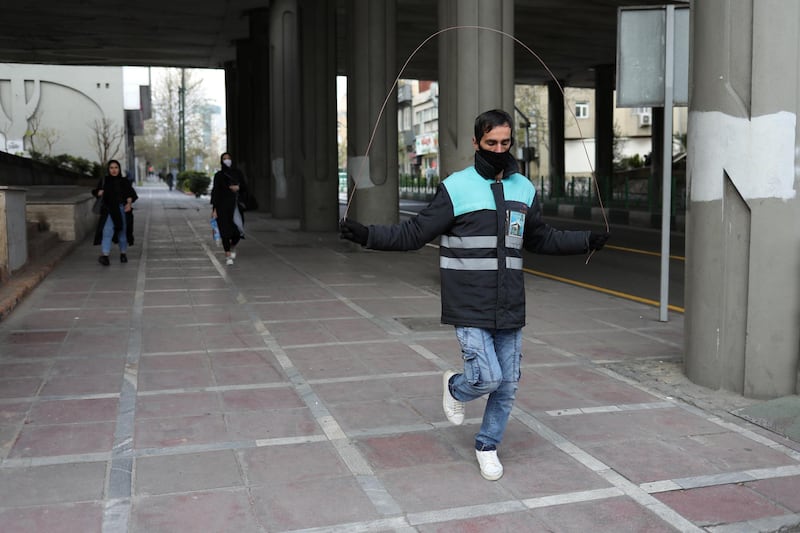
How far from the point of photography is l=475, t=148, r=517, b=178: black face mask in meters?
4.55

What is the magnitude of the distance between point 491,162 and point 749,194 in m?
2.62

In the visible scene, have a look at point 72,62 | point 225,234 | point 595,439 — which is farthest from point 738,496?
point 72,62

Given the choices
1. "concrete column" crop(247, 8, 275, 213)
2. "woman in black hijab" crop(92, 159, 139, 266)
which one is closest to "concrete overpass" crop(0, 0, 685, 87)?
"concrete column" crop(247, 8, 275, 213)

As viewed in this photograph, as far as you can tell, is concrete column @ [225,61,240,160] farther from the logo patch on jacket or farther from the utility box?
the logo patch on jacket

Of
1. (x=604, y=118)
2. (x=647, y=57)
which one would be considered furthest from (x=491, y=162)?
(x=604, y=118)

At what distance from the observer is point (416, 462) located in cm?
493

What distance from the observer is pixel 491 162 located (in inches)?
179

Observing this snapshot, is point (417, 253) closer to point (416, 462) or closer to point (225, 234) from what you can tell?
point (225, 234)

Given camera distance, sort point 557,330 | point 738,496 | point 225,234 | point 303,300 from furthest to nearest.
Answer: point 225,234 < point 303,300 < point 557,330 < point 738,496

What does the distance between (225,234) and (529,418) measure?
392 inches

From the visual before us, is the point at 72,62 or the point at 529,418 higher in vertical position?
the point at 72,62

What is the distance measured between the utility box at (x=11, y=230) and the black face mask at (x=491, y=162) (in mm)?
8568

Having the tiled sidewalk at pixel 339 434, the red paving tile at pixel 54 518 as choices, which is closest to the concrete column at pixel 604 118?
the tiled sidewalk at pixel 339 434

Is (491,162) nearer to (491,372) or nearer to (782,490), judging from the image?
(491,372)
